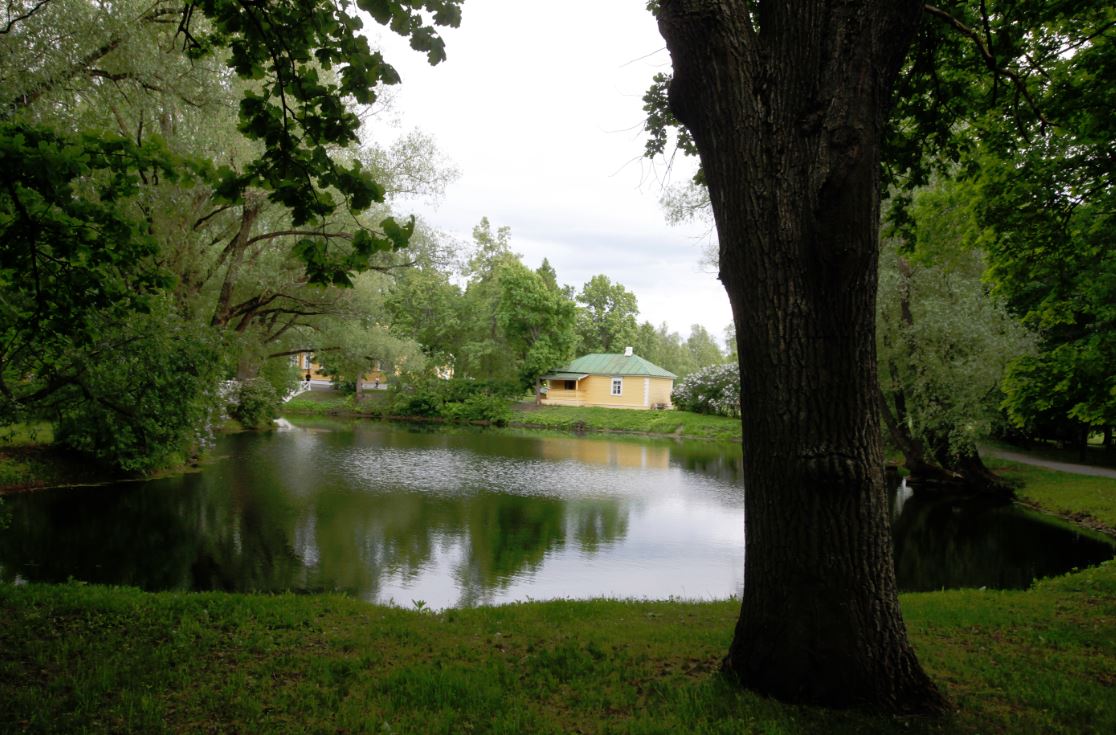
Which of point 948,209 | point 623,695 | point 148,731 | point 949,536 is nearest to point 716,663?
point 623,695

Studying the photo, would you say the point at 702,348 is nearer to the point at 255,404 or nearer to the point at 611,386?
the point at 611,386

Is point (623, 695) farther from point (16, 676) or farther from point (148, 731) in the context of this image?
point (16, 676)

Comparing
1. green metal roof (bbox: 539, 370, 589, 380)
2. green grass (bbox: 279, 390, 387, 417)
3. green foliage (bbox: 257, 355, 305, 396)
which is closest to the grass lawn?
green foliage (bbox: 257, 355, 305, 396)

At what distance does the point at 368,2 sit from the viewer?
4.77m

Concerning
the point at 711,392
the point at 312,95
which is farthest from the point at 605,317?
the point at 312,95

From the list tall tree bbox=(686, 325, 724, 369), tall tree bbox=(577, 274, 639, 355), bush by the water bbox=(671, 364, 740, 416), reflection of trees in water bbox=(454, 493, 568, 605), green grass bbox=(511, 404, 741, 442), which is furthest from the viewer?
tall tree bbox=(686, 325, 724, 369)

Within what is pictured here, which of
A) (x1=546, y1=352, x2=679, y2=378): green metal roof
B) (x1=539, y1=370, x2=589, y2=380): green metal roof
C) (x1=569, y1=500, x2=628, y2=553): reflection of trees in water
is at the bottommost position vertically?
(x1=569, y1=500, x2=628, y2=553): reflection of trees in water

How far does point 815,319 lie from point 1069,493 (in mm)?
20270

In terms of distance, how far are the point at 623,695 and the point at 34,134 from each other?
514 cm

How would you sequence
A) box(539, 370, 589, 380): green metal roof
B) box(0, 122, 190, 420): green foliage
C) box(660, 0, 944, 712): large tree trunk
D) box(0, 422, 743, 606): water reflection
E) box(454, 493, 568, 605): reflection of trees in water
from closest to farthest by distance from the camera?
box(660, 0, 944, 712): large tree trunk < box(0, 122, 190, 420): green foliage < box(0, 422, 743, 606): water reflection < box(454, 493, 568, 605): reflection of trees in water < box(539, 370, 589, 380): green metal roof

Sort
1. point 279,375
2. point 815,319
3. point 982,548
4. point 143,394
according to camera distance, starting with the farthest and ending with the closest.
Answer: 1. point 279,375
2. point 982,548
3. point 143,394
4. point 815,319

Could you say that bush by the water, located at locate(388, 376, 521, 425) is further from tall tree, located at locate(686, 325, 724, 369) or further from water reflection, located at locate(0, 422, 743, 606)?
tall tree, located at locate(686, 325, 724, 369)

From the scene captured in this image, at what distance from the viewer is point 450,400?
145 ft

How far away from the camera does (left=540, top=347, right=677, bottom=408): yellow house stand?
48.5 meters
